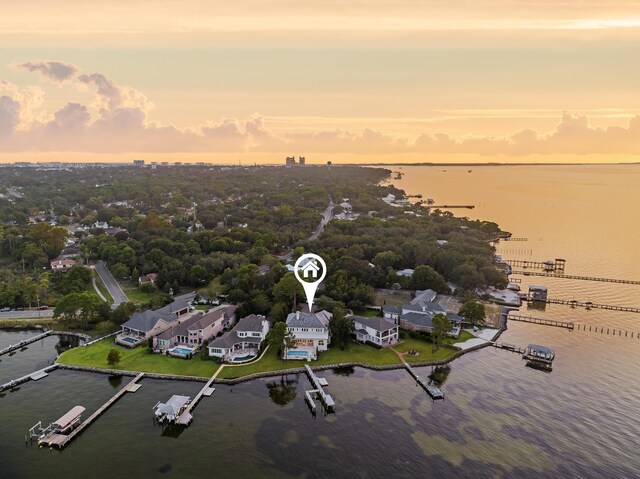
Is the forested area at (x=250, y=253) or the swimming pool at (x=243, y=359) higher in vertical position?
the forested area at (x=250, y=253)

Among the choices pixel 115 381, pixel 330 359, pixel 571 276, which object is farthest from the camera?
pixel 571 276

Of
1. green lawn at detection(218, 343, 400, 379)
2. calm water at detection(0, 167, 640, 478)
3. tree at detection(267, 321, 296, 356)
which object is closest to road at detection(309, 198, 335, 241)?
green lawn at detection(218, 343, 400, 379)

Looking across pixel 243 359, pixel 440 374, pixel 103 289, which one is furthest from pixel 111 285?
pixel 440 374

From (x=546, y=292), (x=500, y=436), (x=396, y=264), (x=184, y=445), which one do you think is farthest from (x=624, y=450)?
(x=396, y=264)

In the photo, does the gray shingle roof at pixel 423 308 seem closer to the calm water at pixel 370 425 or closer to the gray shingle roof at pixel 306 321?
the calm water at pixel 370 425

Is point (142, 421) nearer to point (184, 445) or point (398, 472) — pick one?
point (184, 445)

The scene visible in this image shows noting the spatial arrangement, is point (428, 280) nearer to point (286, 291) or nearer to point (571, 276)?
point (286, 291)

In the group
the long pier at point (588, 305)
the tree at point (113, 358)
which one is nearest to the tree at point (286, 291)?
the tree at point (113, 358)
